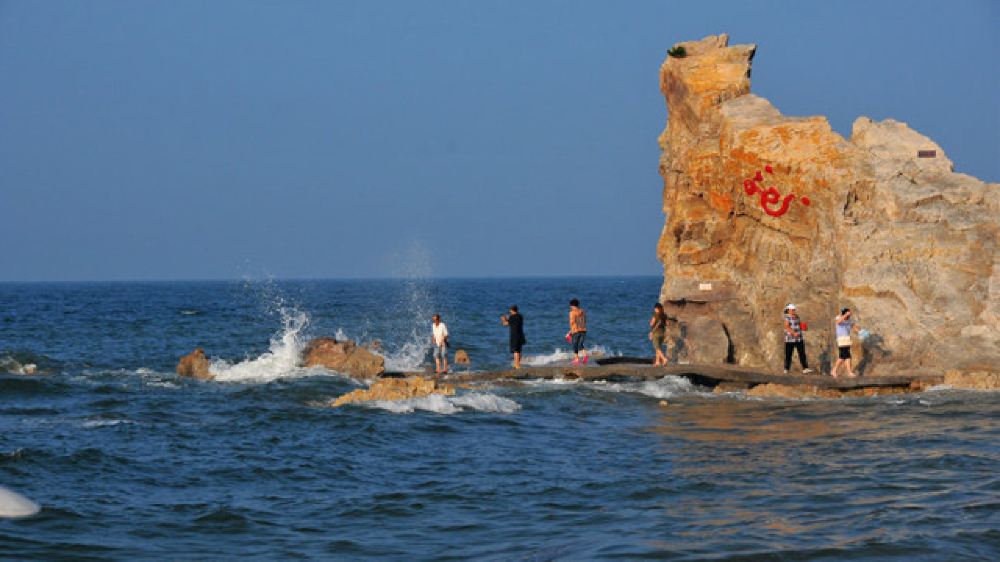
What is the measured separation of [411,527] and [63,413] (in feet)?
43.6

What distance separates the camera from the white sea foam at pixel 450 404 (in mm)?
24078

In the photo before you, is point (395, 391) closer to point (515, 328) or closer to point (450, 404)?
point (450, 404)

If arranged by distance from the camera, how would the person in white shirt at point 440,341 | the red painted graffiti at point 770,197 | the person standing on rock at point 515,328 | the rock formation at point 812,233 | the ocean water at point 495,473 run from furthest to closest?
the person in white shirt at point 440,341
the person standing on rock at point 515,328
the red painted graffiti at point 770,197
the rock formation at point 812,233
the ocean water at point 495,473

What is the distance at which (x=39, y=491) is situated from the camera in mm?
16203

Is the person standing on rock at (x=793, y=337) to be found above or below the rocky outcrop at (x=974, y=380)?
above

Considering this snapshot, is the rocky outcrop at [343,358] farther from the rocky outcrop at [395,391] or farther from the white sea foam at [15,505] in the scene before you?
the white sea foam at [15,505]

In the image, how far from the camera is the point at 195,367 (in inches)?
1270

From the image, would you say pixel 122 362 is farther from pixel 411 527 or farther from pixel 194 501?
pixel 411 527

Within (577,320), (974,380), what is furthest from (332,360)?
(974,380)

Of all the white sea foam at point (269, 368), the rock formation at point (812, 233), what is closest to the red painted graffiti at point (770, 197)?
the rock formation at point (812, 233)

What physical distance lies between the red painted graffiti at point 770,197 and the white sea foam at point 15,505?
19689 mm

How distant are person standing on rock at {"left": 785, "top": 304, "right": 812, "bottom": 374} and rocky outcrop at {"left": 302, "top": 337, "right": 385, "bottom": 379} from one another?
11170 mm

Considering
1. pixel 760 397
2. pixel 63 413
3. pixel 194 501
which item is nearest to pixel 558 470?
pixel 194 501

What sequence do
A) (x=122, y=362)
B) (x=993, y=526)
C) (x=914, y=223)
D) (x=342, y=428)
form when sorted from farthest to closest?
(x=122, y=362), (x=914, y=223), (x=342, y=428), (x=993, y=526)
